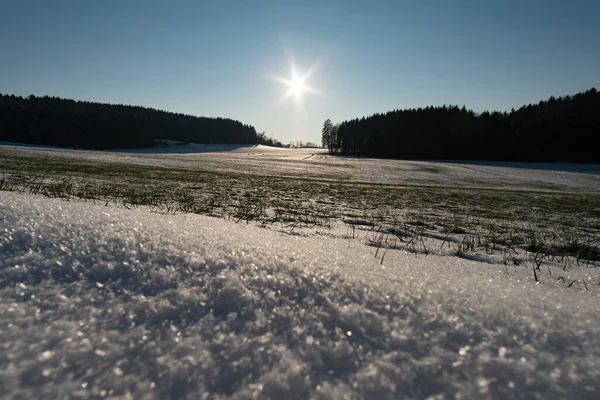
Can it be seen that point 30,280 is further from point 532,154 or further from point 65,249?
point 532,154

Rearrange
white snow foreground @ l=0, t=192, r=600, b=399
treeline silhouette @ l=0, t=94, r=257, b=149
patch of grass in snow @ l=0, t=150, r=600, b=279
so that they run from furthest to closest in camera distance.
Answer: treeline silhouette @ l=0, t=94, r=257, b=149 → patch of grass in snow @ l=0, t=150, r=600, b=279 → white snow foreground @ l=0, t=192, r=600, b=399

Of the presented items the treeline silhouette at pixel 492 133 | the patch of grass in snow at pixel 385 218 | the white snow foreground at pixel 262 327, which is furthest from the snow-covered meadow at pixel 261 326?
the treeline silhouette at pixel 492 133

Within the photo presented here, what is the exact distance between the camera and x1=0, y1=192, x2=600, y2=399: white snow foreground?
735 millimetres

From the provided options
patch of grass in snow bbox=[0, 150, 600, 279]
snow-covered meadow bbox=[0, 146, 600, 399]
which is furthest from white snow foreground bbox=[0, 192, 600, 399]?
patch of grass in snow bbox=[0, 150, 600, 279]

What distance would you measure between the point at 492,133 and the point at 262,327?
220 feet

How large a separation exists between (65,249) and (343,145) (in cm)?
8092

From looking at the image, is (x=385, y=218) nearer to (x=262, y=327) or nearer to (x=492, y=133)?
(x=262, y=327)

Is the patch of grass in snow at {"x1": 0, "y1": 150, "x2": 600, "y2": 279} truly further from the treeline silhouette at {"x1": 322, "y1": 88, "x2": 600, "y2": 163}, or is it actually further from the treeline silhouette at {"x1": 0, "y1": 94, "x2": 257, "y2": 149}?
the treeline silhouette at {"x1": 0, "y1": 94, "x2": 257, "y2": 149}

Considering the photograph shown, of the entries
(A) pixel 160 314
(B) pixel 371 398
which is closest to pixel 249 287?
(A) pixel 160 314

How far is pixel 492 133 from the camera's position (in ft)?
181

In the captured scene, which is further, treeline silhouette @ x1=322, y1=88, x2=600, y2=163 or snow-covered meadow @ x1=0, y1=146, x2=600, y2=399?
treeline silhouette @ x1=322, y1=88, x2=600, y2=163

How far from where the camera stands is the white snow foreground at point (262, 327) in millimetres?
735

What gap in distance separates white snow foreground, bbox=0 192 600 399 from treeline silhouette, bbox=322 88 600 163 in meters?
64.8

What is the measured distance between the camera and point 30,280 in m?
1.12
